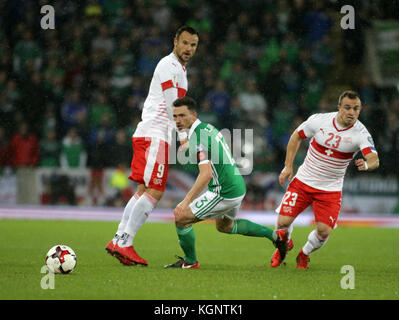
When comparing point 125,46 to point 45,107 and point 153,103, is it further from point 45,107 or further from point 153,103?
point 153,103

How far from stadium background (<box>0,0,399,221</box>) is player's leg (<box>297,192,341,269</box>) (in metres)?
6.74

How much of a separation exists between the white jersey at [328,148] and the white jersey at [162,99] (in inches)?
56.5

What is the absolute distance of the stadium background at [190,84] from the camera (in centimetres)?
1459

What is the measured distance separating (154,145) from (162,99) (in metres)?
0.51

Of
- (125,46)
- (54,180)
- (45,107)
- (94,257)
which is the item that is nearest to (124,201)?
(54,180)

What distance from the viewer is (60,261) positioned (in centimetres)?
629

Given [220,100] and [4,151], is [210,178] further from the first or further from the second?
[4,151]

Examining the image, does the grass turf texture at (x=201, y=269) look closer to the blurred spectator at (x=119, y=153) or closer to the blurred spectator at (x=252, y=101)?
the blurred spectator at (x=119, y=153)

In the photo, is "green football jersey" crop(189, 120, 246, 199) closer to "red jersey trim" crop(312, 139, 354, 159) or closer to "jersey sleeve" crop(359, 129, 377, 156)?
"red jersey trim" crop(312, 139, 354, 159)

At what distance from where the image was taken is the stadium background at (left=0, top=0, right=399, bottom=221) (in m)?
14.6

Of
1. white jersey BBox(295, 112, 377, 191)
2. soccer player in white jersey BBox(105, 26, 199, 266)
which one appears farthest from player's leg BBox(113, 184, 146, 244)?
white jersey BBox(295, 112, 377, 191)

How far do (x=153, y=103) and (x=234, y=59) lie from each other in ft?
31.6

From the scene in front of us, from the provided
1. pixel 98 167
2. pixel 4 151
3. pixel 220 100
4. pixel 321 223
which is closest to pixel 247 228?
pixel 321 223

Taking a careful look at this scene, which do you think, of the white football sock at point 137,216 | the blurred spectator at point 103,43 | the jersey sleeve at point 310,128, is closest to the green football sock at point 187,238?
the white football sock at point 137,216
